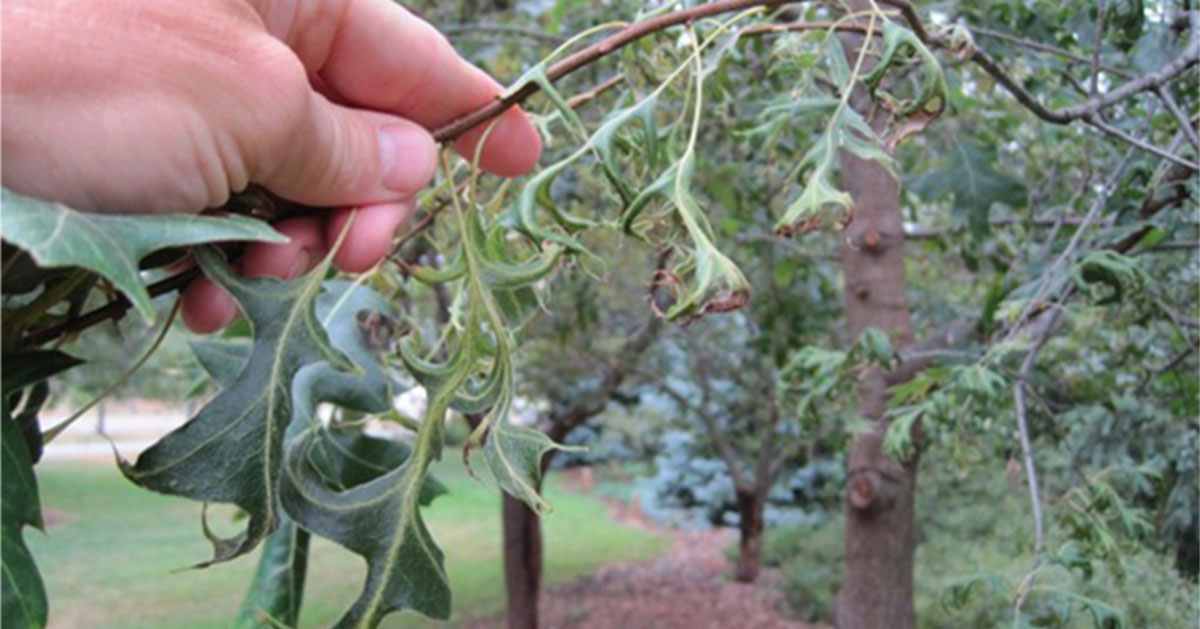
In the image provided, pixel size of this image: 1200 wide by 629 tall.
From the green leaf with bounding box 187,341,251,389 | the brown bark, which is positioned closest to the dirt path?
the brown bark

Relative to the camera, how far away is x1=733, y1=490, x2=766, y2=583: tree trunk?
7.21 m

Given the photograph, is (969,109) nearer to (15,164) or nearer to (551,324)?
(15,164)

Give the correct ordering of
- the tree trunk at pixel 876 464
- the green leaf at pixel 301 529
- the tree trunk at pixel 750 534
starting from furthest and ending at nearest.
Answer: the tree trunk at pixel 750 534 → the tree trunk at pixel 876 464 → the green leaf at pixel 301 529

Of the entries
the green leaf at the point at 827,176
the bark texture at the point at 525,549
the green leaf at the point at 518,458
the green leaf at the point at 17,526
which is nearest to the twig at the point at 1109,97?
the green leaf at the point at 827,176

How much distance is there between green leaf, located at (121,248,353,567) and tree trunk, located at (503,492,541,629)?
16.2 feet

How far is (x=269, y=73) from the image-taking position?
2.05 feet

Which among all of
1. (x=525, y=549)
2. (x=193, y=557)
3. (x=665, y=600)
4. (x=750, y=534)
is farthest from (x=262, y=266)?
(x=193, y=557)

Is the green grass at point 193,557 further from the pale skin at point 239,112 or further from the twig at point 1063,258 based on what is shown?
the pale skin at point 239,112

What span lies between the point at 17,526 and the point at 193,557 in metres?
8.13

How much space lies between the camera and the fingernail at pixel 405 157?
2.41ft

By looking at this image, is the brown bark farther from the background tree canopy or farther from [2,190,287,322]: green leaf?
[2,190,287,322]: green leaf

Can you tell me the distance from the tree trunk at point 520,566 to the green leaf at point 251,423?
494 centimetres

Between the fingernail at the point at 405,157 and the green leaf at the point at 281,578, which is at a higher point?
the fingernail at the point at 405,157

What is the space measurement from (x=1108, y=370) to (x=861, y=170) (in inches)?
24.2
